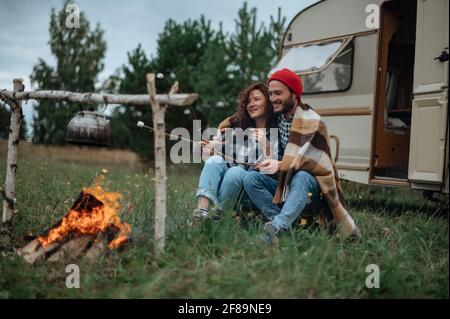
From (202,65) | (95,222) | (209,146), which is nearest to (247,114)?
(209,146)

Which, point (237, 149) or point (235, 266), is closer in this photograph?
point (235, 266)

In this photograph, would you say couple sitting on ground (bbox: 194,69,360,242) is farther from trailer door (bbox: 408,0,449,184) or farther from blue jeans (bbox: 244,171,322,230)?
trailer door (bbox: 408,0,449,184)

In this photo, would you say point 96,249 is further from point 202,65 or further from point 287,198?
point 202,65

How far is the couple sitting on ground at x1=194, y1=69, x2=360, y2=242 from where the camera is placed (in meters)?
3.45

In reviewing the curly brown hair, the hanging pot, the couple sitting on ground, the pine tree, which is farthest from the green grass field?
→ the pine tree

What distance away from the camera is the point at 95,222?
3225 millimetres

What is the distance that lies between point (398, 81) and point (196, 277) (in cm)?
472

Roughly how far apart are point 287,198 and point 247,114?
88 cm

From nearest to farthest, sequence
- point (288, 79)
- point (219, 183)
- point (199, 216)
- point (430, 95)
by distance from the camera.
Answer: point (199, 216) → point (288, 79) → point (219, 183) → point (430, 95)

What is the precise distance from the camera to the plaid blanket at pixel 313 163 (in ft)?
11.4

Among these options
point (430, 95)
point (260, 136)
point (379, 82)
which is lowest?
point (260, 136)

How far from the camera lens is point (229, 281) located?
8.30ft
